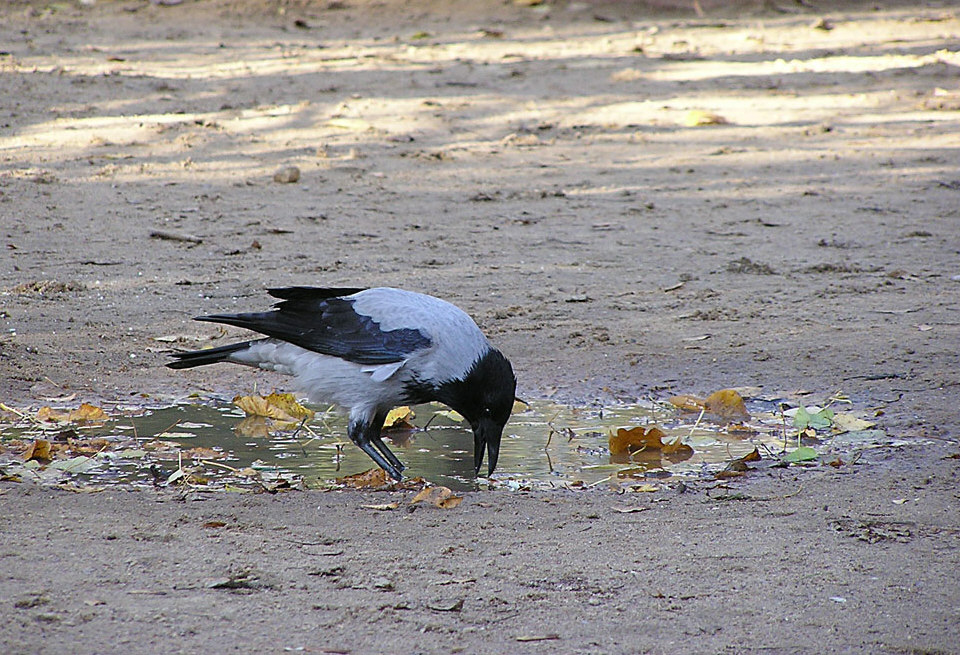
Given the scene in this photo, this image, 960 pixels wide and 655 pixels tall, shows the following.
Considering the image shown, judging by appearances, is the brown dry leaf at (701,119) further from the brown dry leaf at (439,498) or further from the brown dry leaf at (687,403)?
the brown dry leaf at (439,498)

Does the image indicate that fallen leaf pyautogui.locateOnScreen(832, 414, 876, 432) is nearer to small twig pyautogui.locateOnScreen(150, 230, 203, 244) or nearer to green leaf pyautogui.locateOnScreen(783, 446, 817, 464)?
green leaf pyautogui.locateOnScreen(783, 446, 817, 464)

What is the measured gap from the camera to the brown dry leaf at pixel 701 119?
1193 cm

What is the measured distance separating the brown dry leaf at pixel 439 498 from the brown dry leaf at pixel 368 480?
266mm

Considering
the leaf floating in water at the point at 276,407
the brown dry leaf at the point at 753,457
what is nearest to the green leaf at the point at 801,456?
Answer: the brown dry leaf at the point at 753,457

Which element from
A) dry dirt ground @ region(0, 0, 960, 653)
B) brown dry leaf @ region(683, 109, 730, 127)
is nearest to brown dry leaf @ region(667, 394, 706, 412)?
dry dirt ground @ region(0, 0, 960, 653)

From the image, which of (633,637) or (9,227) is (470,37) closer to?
(9,227)

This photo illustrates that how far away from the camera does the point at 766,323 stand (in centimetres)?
718

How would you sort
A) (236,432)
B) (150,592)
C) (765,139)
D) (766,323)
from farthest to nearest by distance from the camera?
(765,139), (766,323), (236,432), (150,592)

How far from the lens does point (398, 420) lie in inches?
235

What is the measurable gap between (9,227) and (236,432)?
3.82m

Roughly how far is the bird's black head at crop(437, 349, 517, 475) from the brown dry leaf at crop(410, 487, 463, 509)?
455 millimetres


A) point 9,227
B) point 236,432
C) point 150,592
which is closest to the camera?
point 150,592

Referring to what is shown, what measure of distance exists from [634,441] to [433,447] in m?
1.00

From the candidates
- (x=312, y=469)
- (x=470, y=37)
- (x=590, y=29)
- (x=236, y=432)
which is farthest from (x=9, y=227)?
(x=590, y=29)
